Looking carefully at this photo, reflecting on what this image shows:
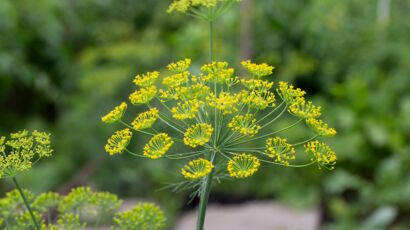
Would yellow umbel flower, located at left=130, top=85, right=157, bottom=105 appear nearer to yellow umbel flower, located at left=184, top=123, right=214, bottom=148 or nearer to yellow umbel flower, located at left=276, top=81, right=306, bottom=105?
yellow umbel flower, located at left=184, top=123, right=214, bottom=148

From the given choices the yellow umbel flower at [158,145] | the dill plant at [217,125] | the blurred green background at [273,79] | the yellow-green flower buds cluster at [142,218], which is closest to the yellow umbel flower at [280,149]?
the dill plant at [217,125]

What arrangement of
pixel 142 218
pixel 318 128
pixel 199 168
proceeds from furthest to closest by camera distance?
pixel 142 218 → pixel 318 128 → pixel 199 168

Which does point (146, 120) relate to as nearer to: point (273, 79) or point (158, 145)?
point (158, 145)

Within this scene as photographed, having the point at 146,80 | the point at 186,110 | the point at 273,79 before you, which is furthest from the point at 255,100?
the point at 273,79

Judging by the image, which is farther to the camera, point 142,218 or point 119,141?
point 142,218

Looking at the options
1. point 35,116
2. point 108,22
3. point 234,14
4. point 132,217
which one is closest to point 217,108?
point 132,217

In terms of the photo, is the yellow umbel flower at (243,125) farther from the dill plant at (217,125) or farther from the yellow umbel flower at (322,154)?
the yellow umbel flower at (322,154)

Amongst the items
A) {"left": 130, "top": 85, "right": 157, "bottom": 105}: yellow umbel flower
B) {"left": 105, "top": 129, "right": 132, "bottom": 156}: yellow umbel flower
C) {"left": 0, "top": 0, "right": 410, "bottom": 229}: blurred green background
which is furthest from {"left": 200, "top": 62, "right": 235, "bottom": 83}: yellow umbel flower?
{"left": 0, "top": 0, "right": 410, "bottom": 229}: blurred green background

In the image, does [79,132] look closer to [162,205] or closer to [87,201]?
[162,205]
